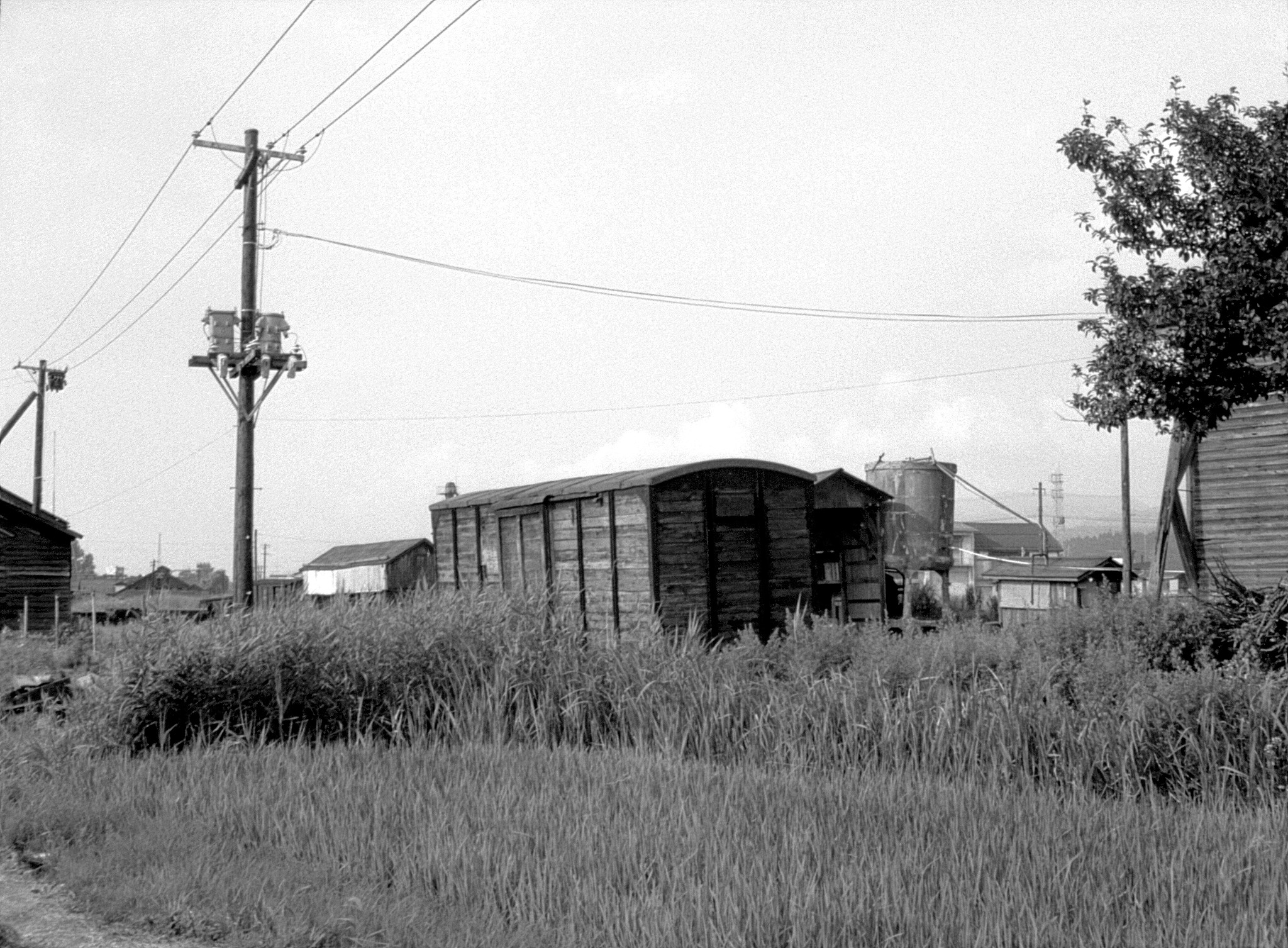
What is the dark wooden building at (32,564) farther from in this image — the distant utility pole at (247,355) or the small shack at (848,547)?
the small shack at (848,547)

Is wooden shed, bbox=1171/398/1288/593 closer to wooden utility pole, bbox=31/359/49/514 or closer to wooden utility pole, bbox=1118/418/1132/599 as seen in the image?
wooden utility pole, bbox=1118/418/1132/599

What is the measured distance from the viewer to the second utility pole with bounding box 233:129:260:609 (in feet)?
59.2

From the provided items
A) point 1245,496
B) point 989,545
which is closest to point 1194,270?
point 1245,496

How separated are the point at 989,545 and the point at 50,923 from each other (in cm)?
8094

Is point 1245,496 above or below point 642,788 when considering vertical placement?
above

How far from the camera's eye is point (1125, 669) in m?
8.69

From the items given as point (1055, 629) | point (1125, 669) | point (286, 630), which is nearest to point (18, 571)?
point (286, 630)

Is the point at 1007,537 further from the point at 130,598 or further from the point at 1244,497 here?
the point at 1244,497

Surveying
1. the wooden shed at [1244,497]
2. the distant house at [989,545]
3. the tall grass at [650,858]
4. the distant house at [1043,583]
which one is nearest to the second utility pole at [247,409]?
the tall grass at [650,858]

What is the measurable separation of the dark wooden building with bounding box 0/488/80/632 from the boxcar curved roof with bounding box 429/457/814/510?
1803cm

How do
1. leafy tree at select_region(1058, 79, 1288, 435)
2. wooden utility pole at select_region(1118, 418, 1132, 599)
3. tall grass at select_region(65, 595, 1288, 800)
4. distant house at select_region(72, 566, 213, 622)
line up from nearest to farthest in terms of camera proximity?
tall grass at select_region(65, 595, 1288, 800) → leafy tree at select_region(1058, 79, 1288, 435) → wooden utility pole at select_region(1118, 418, 1132, 599) → distant house at select_region(72, 566, 213, 622)

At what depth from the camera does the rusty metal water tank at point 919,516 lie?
121 feet

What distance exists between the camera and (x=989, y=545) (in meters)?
81.6

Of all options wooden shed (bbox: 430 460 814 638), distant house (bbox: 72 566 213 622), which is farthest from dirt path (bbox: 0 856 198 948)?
distant house (bbox: 72 566 213 622)
